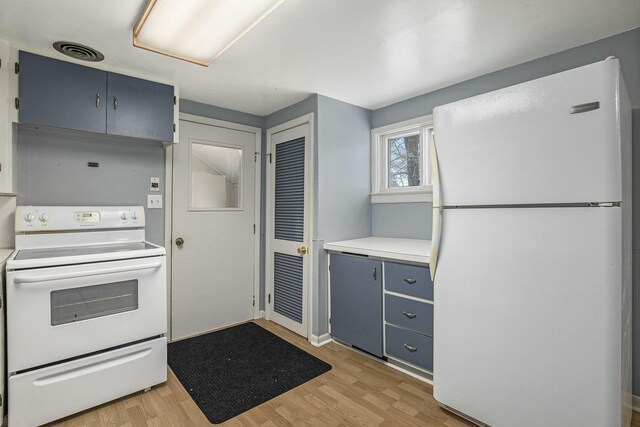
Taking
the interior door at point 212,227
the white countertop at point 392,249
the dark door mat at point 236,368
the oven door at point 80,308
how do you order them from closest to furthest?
1. the oven door at point 80,308
2. the dark door mat at point 236,368
3. the white countertop at point 392,249
4. the interior door at point 212,227

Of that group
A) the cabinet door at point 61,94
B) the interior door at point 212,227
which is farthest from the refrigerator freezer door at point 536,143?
the cabinet door at point 61,94

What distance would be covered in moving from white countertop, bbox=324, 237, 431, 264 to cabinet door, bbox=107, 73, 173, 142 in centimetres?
169

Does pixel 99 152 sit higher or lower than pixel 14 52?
lower

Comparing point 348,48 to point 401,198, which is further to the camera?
point 401,198

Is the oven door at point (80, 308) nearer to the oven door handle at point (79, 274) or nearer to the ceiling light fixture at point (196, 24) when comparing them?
the oven door handle at point (79, 274)

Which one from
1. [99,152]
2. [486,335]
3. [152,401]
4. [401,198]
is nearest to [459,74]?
[401,198]

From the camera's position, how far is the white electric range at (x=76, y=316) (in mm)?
1653

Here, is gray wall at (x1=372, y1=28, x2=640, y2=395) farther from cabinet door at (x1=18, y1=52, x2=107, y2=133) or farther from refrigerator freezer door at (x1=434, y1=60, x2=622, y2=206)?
cabinet door at (x1=18, y1=52, x2=107, y2=133)

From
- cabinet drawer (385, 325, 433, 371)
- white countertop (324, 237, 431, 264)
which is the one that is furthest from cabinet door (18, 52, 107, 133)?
cabinet drawer (385, 325, 433, 371)

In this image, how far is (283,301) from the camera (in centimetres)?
322

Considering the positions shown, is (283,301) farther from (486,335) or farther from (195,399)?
(486,335)

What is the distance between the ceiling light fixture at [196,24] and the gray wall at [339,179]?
1.15m

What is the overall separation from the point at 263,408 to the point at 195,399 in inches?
17.9

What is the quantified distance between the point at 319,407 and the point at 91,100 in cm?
256
